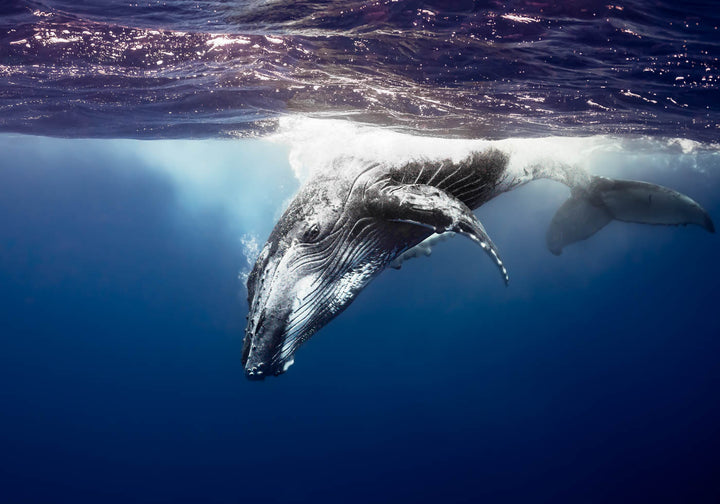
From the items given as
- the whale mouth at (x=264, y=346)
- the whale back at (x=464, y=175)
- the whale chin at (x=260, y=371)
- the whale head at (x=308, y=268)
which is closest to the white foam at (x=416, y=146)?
the whale back at (x=464, y=175)

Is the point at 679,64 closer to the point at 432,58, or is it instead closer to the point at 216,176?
the point at 432,58

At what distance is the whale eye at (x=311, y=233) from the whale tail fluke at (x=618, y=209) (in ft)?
22.4

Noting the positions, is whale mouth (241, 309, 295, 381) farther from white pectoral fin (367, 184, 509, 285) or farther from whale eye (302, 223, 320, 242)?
white pectoral fin (367, 184, 509, 285)

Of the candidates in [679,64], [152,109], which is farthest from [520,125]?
[152,109]

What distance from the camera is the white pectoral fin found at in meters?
4.12

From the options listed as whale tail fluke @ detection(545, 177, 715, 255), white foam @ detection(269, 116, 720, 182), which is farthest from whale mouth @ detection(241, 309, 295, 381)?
whale tail fluke @ detection(545, 177, 715, 255)

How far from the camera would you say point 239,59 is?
759 centimetres

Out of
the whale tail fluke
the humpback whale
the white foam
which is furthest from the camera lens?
the whale tail fluke

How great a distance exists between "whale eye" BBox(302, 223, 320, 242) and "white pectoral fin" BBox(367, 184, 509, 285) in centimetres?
68

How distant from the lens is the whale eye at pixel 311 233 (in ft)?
14.5

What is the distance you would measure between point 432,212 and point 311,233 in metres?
1.32

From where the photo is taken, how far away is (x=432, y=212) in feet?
13.5

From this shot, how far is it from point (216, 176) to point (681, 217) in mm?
39801

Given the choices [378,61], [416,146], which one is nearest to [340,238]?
[416,146]
